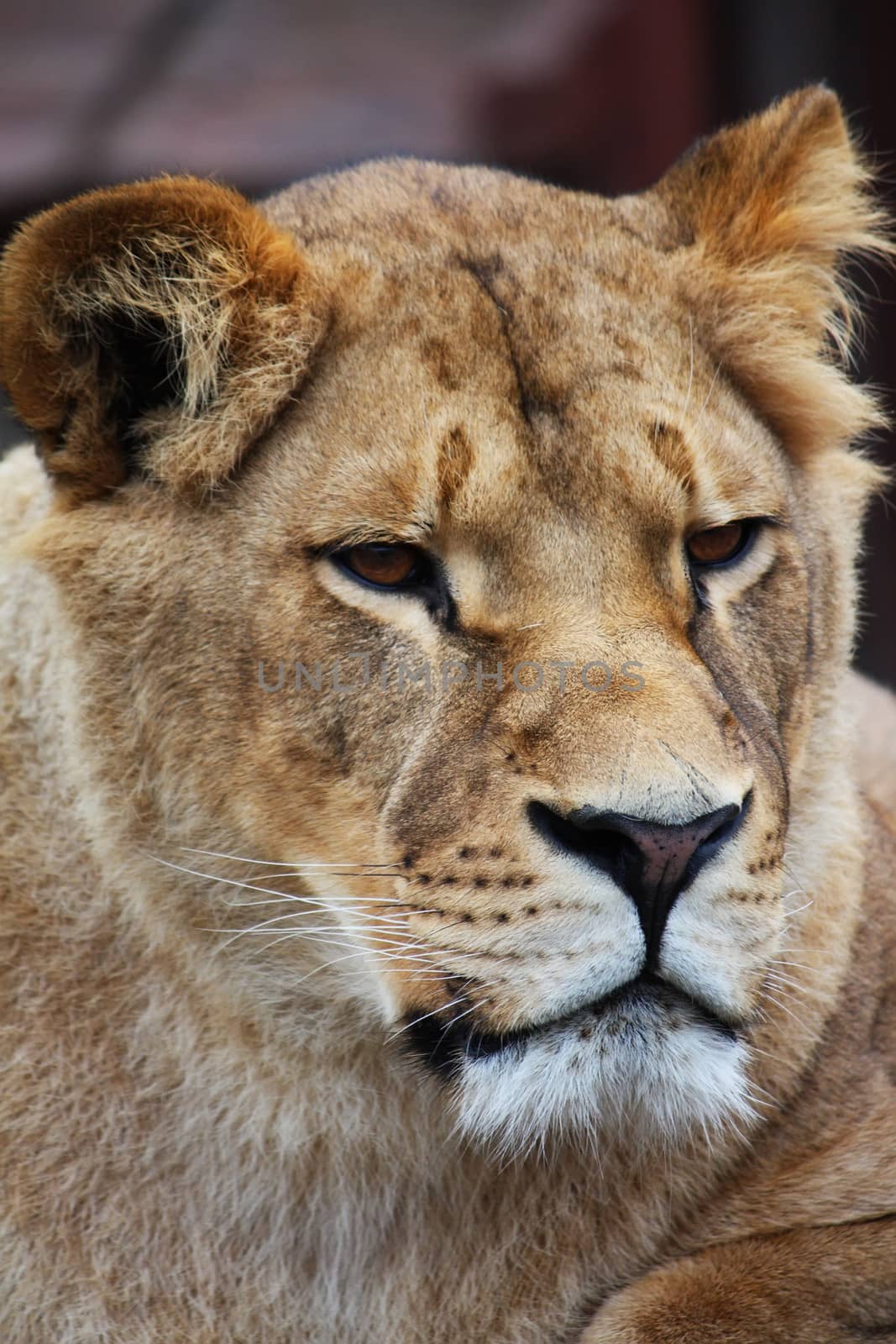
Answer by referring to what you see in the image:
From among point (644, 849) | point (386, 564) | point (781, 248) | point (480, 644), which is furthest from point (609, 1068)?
point (781, 248)

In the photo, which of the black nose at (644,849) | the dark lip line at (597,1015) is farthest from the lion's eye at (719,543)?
the dark lip line at (597,1015)

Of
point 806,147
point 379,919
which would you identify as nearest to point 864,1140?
point 379,919

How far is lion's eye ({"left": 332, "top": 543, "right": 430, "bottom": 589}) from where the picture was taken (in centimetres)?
203

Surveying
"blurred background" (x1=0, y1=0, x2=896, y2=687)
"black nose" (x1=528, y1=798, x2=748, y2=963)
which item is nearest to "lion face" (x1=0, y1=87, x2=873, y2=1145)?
"black nose" (x1=528, y1=798, x2=748, y2=963)

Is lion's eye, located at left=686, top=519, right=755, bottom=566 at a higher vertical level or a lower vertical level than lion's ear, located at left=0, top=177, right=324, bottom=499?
lower

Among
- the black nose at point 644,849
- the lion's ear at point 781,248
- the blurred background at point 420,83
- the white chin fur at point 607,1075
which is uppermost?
the blurred background at point 420,83

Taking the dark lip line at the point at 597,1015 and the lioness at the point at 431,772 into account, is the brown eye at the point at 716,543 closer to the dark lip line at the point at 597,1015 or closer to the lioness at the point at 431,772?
the lioness at the point at 431,772

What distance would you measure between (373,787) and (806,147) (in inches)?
43.1

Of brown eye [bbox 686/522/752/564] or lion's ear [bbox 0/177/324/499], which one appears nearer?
lion's ear [bbox 0/177/324/499]

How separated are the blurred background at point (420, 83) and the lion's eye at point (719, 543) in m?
3.84

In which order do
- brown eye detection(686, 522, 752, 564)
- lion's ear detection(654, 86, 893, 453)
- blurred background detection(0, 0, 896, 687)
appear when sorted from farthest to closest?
blurred background detection(0, 0, 896, 687)
lion's ear detection(654, 86, 893, 453)
brown eye detection(686, 522, 752, 564)

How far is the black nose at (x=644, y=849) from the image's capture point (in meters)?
1.76

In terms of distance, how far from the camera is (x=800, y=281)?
2.44 meters

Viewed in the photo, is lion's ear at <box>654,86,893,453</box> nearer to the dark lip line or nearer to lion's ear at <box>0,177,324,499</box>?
lion's ear at <box>0,177,324,499</box>
